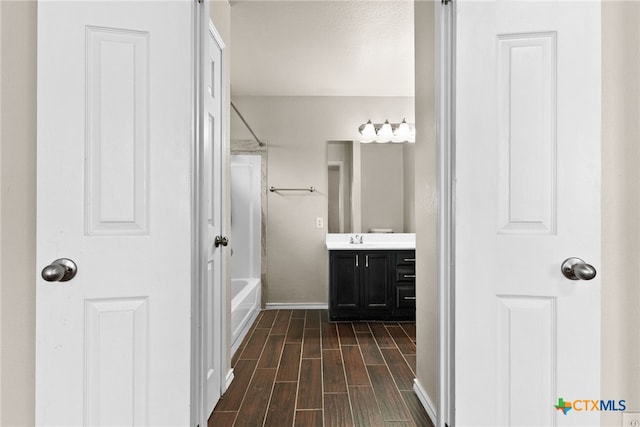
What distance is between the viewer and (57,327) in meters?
1.17

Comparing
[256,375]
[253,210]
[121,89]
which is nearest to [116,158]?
[121,89]

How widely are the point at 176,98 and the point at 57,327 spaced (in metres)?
0.79

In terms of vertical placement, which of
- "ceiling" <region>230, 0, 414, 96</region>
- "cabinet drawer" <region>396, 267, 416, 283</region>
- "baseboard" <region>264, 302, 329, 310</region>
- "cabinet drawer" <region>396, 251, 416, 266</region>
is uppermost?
"ceiling" <region>230, 0, 414, 96</region>

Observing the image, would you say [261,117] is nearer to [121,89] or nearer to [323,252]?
[323,252]

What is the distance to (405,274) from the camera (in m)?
3.80

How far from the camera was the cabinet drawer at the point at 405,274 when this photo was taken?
12.5 ft

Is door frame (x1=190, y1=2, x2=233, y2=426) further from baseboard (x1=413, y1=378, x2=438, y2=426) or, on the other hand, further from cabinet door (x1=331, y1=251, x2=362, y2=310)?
cabinet door (x1=331, y1=251, x2=362, y2=310)

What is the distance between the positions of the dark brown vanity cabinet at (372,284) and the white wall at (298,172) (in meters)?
0.67

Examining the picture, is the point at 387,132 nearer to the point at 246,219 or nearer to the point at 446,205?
the point at 246,219

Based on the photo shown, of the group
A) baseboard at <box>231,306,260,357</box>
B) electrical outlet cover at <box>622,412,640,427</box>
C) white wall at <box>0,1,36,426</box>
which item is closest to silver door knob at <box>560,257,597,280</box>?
electrical outlet cover at <box>622,412,640,427</box>

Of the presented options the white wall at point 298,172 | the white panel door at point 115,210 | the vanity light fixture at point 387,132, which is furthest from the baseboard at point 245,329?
the vanity light fixture at point 387,132

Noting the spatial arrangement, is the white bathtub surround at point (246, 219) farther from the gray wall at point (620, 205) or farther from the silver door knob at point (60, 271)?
the gray wall at point (620, 205)

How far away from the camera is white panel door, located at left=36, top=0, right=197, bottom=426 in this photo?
116 centimetres

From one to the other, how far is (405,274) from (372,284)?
0.34 metres
